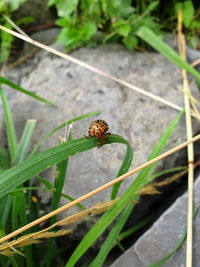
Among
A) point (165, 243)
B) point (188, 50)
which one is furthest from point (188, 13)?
point (165, 243)

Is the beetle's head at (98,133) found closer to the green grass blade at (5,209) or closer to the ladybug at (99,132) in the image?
the ladybug at (99,132)

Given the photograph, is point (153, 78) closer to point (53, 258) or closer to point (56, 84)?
point (56, 84)

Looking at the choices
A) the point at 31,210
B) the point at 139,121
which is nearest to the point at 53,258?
the point at 31,210

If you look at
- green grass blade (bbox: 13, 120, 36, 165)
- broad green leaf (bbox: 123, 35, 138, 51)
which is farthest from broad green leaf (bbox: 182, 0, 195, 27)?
green grass blade (bbox: 13, 120, 36, 165)

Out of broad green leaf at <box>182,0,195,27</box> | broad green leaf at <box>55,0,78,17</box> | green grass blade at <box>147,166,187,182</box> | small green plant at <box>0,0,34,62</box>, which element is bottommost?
green grass blade at <box>147,166,187,182</box>

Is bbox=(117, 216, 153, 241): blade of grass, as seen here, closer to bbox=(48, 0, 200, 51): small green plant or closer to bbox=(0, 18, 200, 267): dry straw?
bbox=(0, 18, 200, 267): dry straw

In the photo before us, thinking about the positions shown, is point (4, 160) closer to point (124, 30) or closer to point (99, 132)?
point (99, 132)
